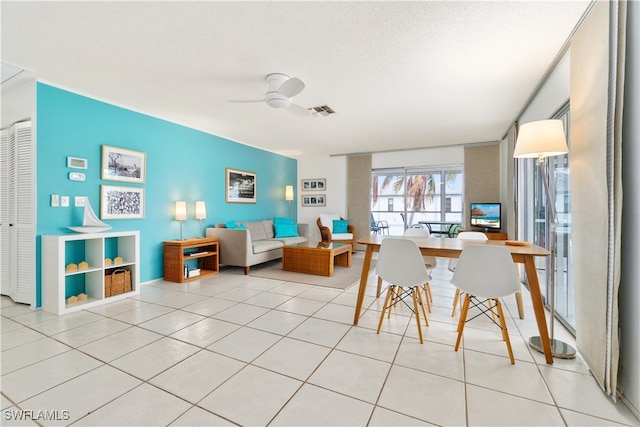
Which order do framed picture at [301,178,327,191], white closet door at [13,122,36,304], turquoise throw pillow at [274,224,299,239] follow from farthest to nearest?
1. framed picture at [301,178,327,191]
2. turquoise throw pillow at [274,224,299,239]
3. white closet door at [13,122,36,304]

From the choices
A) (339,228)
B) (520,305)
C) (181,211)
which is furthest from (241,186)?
(520,305)

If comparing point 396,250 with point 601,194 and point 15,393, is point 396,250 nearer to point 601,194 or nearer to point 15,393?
point 601,194

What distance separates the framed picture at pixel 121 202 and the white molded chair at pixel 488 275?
165 inches

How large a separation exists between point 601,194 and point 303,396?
7.19 ft

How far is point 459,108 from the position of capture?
3.94 meters

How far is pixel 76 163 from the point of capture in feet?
10.8

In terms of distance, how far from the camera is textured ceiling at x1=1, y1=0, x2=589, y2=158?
77.6 inches

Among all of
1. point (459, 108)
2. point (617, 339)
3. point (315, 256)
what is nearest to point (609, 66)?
point (617, 339)

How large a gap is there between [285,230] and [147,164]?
9.91 ft

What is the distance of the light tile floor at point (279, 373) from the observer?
1.48 meters

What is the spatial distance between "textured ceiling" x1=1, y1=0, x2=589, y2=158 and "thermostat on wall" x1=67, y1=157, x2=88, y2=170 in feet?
2.76

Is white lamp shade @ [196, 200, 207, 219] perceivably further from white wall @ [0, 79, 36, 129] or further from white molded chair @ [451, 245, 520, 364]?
white molded chair @ [451, 245, 520, 364]

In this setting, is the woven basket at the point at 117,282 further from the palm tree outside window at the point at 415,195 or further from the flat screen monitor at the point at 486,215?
the flat screen monitor at the point at 486,215

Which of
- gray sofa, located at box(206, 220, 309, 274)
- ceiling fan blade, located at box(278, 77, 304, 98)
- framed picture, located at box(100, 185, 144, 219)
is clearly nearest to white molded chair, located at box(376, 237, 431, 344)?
ceiling fan blade, located at box(278, 77, 304, 98)
